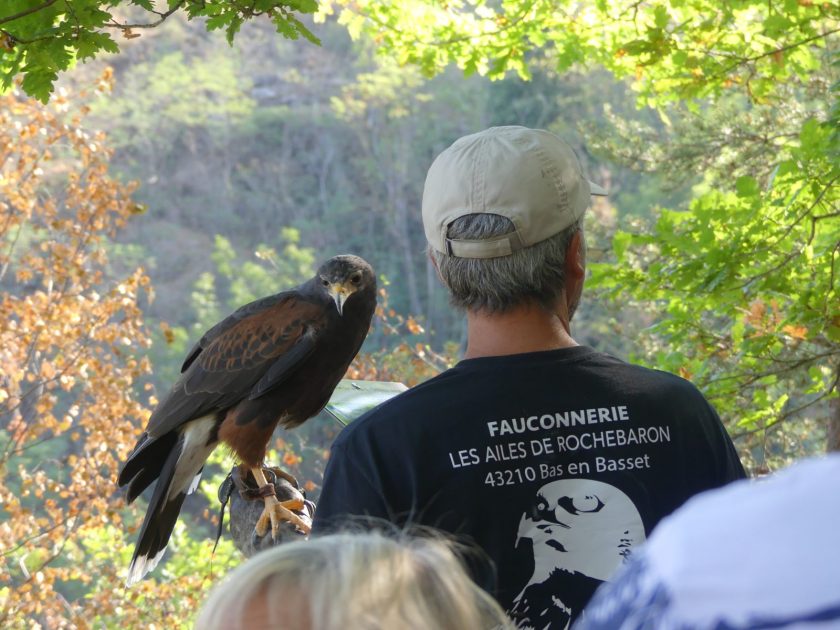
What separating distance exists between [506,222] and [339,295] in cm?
152

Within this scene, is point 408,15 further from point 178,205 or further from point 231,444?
point 178,205

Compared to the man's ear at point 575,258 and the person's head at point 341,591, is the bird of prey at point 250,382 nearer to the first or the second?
the man's ear at point 575,258

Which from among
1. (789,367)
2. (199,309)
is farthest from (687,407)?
(199,309)

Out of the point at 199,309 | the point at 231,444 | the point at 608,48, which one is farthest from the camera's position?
the point at 199,309

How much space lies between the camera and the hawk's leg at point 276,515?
223cm

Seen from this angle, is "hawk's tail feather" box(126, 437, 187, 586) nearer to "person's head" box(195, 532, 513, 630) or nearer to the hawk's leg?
the hawk's leg

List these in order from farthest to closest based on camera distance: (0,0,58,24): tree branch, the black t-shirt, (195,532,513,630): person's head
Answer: (0,0,58,24): tree branch < the black t-shirt < (195,532,513,630): person's head

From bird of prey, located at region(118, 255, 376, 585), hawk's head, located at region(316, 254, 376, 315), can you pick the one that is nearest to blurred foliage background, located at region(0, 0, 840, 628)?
hawk's head, located at region(316, 254, 376, 315)

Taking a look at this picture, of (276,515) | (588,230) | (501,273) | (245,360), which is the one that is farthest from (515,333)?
(588,230)

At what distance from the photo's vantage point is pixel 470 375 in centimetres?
145

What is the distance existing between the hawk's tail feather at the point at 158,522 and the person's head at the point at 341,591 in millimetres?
2361

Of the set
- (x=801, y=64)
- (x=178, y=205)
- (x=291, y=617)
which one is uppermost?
(x=291, y=617)

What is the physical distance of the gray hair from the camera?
1.50m

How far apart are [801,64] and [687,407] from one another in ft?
8.84
